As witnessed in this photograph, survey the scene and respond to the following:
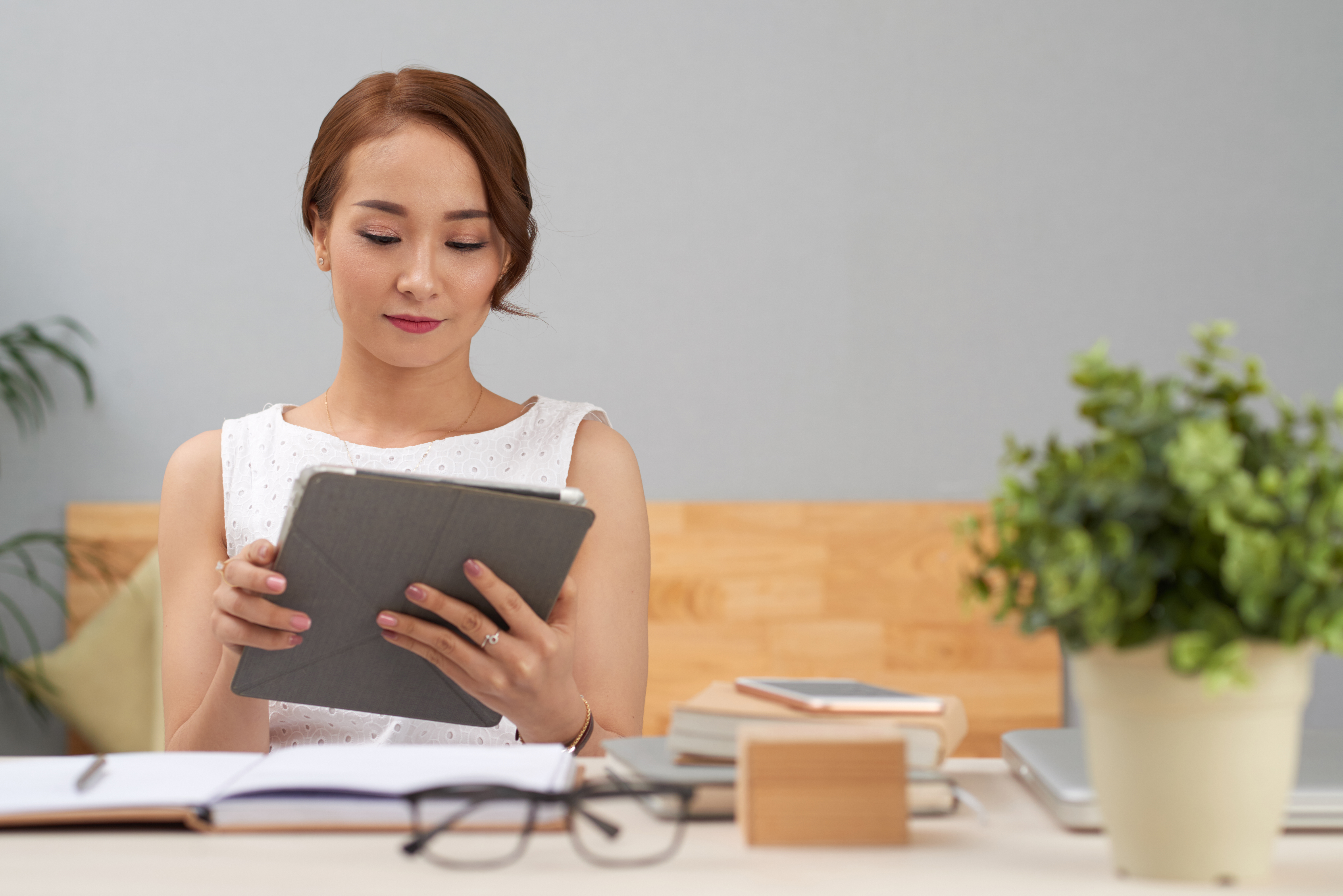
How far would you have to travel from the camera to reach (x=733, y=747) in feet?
1.99

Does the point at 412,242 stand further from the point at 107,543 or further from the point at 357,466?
the point at 107,543

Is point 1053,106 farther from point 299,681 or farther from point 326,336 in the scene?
point 299,681

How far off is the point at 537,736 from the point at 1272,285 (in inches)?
64.9

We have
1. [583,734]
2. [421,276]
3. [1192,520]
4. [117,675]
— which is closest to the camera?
[1192,520]

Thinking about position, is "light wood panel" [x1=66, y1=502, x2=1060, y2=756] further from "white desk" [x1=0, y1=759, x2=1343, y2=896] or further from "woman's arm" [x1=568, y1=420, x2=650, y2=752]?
"white desk" [x1=0, y1=759, x2=1343, y2=896]

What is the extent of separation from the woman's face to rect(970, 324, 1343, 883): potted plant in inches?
29.7

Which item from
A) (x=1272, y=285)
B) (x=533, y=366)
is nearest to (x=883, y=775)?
(x=533, y=366)

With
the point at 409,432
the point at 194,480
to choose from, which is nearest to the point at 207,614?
the point at 194,480

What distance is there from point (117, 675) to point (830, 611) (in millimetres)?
1194

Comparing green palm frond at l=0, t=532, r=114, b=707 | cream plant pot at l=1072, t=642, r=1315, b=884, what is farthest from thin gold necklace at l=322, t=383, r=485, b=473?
cream plant pot at l=1072, t=642, r=1315, b=884

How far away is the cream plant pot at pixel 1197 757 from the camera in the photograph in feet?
1.48

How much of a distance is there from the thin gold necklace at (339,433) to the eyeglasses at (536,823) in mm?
677

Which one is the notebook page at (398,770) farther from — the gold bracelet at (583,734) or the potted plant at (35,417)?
the potted plant at (35,417)

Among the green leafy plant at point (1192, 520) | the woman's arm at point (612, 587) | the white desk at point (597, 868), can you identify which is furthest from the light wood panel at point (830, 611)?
the green leafy plant at point (1192, 520)
